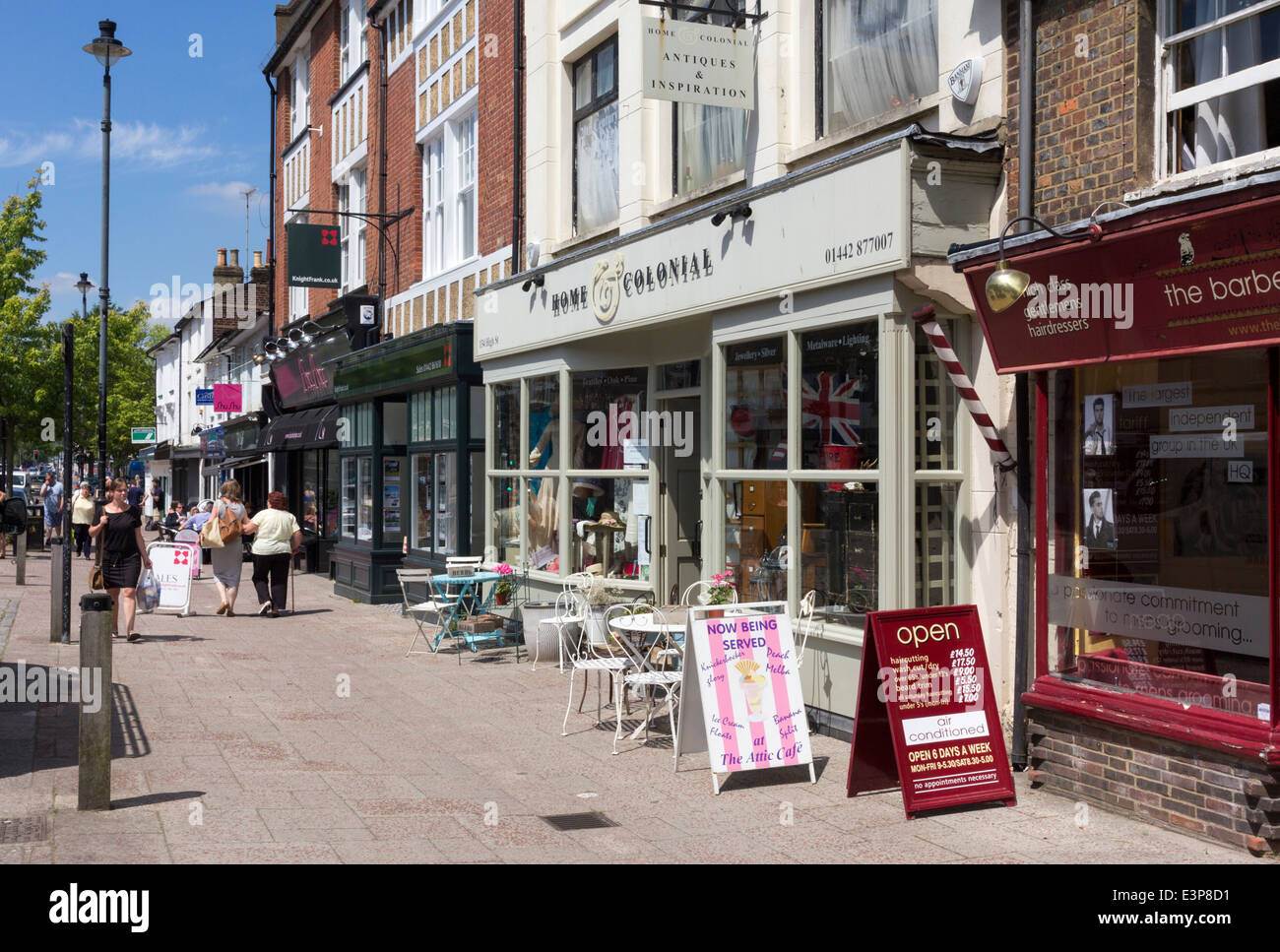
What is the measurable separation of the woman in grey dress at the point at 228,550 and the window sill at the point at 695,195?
712 centimetres

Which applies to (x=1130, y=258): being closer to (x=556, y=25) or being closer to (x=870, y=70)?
(x=870, y=70)

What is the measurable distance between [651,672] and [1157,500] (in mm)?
3529

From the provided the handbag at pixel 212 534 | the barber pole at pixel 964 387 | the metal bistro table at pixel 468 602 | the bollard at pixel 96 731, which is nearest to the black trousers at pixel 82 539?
the handbag at pixel 212 534

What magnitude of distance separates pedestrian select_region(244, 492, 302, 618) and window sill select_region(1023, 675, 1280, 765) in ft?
39.4

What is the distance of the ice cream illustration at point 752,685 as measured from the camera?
26.2ft

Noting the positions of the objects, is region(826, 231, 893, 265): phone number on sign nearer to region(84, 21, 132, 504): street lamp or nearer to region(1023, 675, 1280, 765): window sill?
region(1023, 675, 1280, 765): window sill

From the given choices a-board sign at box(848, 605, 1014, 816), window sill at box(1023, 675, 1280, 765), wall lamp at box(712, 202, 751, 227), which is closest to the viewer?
window sill at box(1023, 675, 1280, 765)

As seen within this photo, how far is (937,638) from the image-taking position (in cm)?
748

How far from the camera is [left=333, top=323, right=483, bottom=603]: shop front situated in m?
17.0

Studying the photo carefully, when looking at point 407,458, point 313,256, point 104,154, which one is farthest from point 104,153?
point 407,458

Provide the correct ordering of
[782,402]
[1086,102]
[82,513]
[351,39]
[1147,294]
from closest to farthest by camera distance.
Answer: [1147,294] → [1086,102] → [782,402] → [351,39] → [82,513]

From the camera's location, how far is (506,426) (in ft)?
51.6

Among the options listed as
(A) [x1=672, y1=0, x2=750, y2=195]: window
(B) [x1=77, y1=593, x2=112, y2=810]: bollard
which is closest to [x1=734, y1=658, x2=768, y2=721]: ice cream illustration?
(B) [x1=77, y1=593, x2=112, y2=810]: bollard

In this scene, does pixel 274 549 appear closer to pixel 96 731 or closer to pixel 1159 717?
pixel 96 731
